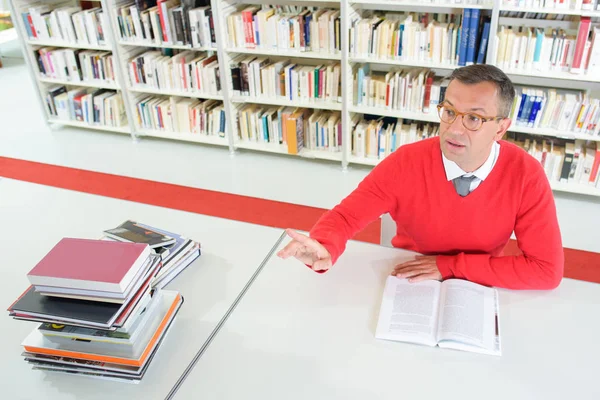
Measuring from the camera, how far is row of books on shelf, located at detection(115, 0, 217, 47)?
384 cm

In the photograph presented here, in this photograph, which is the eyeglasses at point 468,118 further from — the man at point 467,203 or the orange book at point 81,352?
the orange book at point 81,352

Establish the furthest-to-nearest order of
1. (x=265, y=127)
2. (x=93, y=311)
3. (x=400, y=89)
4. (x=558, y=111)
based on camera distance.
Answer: (x=265, y=127), (x=400, y=89), (x=558, y=111), (x=93, y=311)

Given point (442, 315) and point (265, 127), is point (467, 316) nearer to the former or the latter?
point (442, 315)

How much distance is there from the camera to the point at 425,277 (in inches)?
63.3

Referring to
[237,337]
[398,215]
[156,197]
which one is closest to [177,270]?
[237,337]

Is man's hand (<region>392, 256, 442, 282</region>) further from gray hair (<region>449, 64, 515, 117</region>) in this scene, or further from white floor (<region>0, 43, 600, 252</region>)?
white floor (<region>0, 43, 600, 252</region>)

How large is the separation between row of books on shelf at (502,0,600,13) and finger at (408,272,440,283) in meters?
2.15

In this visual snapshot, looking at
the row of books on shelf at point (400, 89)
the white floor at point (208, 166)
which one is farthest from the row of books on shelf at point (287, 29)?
the white floor at point (208, 166)

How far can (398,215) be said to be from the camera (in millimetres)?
1884

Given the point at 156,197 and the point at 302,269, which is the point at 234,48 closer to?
the point at 156,197

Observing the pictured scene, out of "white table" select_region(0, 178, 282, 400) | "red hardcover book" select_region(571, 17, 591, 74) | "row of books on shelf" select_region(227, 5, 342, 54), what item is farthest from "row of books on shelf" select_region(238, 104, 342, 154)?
"white table" select_region(0, 178, 282, 400)

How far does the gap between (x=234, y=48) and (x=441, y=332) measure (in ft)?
9.73

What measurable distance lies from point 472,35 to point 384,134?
88cm

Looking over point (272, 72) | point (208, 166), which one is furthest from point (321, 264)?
point (208, 166)
